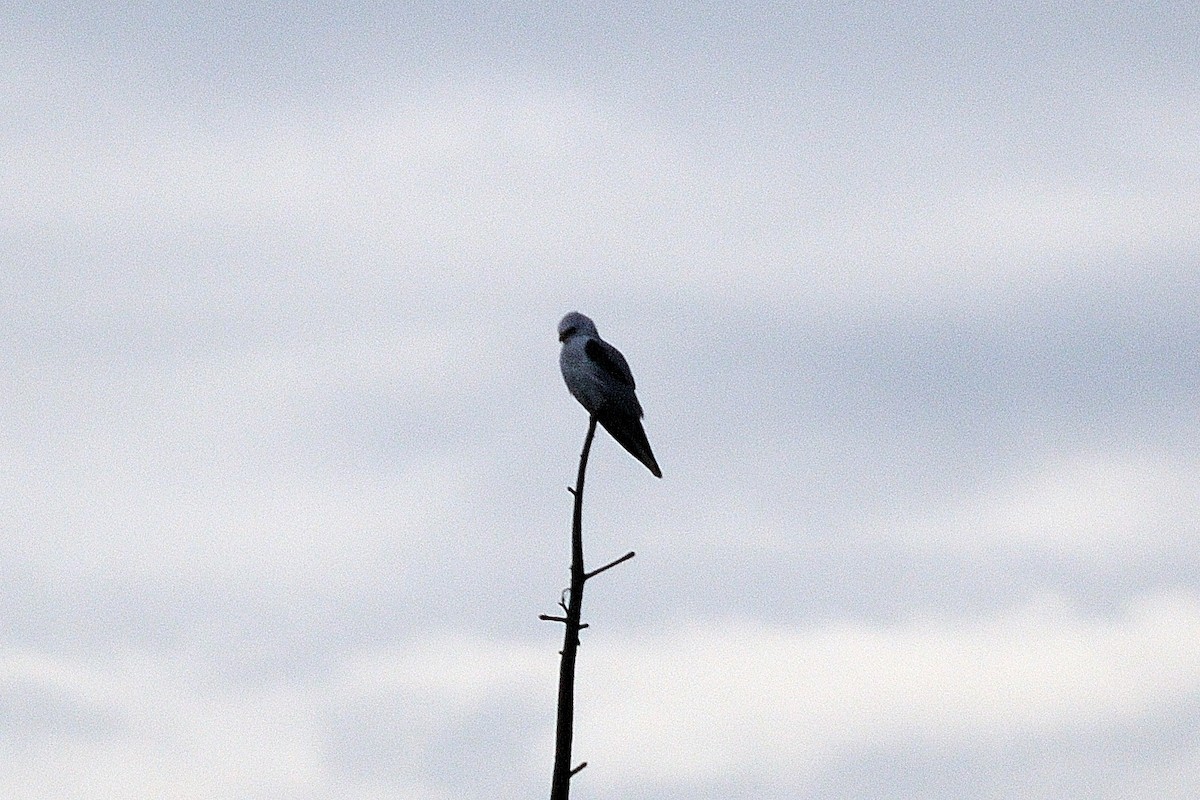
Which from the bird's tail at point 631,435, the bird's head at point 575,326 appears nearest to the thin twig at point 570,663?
the bird's tail at point 631,435

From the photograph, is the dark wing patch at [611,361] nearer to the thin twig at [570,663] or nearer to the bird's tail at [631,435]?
the bird's tail at [631,435]

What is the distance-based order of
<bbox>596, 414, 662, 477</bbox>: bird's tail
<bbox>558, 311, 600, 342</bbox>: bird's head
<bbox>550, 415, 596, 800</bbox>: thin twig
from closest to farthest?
1. <bbox>550, 415, 596, 800</bbox>: thin twig
2. <bbox>596, 414, 662, 477</bbox>: bird's tail
3. <bbox>558, 311, 600, 342</bbox>: bird's head

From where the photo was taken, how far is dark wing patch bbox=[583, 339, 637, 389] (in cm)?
1569

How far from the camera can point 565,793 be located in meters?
7.27

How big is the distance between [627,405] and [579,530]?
7.17m

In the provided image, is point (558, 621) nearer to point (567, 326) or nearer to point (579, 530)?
point (579, 530)

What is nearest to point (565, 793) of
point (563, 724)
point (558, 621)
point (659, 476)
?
point (563, 724)

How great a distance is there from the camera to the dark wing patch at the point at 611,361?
15688 millimetres

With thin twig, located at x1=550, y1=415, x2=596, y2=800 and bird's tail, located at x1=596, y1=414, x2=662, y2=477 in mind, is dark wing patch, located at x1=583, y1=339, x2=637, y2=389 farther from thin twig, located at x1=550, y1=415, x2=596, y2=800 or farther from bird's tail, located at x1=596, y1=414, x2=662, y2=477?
thin twig, located at x1=550, y1=415, x2=596, y2=800

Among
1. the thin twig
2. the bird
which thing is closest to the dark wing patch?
the bird

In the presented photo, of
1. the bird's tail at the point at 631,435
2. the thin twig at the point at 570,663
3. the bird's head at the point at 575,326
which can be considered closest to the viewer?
the thin twig at the point at 570,663

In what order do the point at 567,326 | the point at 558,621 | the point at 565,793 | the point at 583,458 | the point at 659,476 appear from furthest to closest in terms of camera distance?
the point at 567,326
the point at 659,476
the point at 583,458
the point at 558,621
the point at 565,793

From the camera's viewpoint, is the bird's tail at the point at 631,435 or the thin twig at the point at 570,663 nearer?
the thin twig at the point at 570,663

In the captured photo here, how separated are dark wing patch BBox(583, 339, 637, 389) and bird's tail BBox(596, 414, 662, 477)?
0.44m
